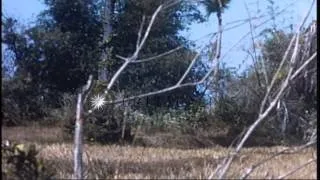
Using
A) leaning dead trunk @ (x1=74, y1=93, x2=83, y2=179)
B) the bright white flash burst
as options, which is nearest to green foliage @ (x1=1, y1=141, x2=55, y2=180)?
leaning dead trunk @ (x1=74, y1=93, x2=83, y2=179)

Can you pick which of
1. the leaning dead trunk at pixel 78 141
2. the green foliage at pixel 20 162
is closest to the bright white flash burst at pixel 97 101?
the green foliage at pixel 20 162

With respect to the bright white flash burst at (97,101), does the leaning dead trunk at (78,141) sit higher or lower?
lower

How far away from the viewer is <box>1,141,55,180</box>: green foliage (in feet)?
18.3

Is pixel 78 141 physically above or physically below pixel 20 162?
above

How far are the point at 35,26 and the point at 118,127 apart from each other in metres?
6.99

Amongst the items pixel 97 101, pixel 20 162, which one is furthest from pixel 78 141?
pixel 97 101

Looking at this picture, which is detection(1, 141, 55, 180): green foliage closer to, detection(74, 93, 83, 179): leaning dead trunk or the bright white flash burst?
detection(74, 93, 83, 179): leaning dead trunk

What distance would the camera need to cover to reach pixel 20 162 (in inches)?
220

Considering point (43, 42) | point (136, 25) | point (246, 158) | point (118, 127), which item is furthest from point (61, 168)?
point (136, 25)

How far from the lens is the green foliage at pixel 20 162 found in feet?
18.3

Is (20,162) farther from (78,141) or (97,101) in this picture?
(97,101)

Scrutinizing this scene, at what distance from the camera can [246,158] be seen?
8.84 metres

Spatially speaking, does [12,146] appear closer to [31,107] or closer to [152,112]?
[31,107]

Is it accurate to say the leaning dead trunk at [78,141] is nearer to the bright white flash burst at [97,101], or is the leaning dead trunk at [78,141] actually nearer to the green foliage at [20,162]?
the green foliage at [20,162]
